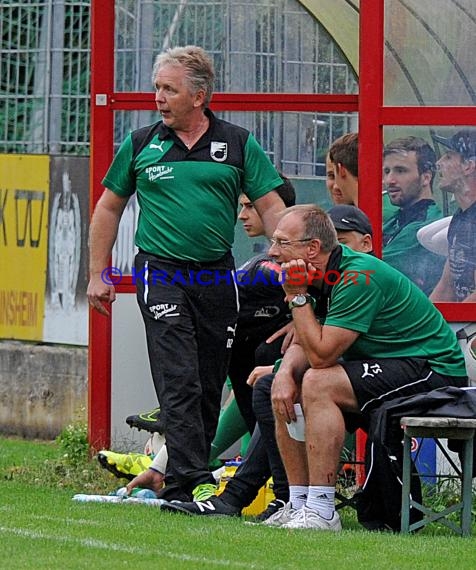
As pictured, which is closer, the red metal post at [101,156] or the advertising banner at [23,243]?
the red metal post at [101,156]

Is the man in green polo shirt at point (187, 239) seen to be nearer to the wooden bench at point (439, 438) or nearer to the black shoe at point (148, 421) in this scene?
the black shoe at point (148, 421)

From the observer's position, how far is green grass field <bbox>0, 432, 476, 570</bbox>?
630 cm

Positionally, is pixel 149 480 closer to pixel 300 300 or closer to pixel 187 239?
pixel 187 239

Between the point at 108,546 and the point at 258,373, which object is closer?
the point at 108,546

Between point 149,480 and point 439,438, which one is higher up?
point 439,438

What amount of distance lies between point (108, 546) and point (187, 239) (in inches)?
80.7

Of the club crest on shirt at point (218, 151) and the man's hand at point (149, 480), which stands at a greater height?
the club crest on shirt at point (218, 151)

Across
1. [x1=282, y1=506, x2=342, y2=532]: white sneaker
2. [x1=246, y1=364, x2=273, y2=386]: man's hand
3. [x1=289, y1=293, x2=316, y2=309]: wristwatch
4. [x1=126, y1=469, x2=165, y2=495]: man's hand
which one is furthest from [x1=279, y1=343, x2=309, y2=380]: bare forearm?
[x1=126, y1=469, x2=165, y2=495]: man's hand

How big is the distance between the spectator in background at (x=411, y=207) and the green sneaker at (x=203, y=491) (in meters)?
1.70

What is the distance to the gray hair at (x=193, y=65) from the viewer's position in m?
8.39

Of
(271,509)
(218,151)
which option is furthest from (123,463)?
(218,151)

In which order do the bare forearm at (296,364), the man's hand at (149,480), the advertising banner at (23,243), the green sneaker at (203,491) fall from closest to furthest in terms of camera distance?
the bare forearm at (296,364)
the green sneaker at (203,491)
the man's hand at (149,480)
the advertising banner at (23,243)

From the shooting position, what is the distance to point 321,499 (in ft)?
24.3

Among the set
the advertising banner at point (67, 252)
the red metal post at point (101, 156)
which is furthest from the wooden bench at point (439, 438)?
the advertising banner at point (67, 252)
